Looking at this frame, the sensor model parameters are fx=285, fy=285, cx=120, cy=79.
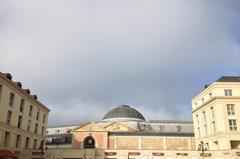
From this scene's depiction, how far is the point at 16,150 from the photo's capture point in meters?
45.9

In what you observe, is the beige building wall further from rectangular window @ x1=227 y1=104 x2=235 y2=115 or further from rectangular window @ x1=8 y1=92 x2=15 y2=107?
rectangular window @ x1=8 y1=92 x2=15 y2=107

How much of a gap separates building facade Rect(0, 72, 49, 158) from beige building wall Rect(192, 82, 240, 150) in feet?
107

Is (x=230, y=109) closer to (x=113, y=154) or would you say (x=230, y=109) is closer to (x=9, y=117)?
(x=113, y=154)

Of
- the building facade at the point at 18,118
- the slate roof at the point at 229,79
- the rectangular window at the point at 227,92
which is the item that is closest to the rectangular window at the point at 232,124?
the rectangular window at the point at 227,92

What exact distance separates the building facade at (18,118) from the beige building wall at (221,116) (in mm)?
32661

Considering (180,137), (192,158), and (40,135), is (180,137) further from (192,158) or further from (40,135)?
(40,135)

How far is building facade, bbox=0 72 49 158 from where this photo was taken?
4134 centimetres

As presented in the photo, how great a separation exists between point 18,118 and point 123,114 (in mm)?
46360

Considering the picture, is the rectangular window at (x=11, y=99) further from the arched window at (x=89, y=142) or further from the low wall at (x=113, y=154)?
the arched window at (x=89, y=142)

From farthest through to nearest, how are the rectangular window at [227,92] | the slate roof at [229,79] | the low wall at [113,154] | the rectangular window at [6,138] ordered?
the slate roof at [229,79] → the rectangular window at [227,92] → the low wall at [113,154] → the rectangular window at [6,138]

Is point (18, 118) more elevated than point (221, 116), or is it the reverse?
point (221, 116)

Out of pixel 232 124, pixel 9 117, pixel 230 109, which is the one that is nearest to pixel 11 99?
pixel 9 117

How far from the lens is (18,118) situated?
47031mm

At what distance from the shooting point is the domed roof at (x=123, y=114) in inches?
3511
